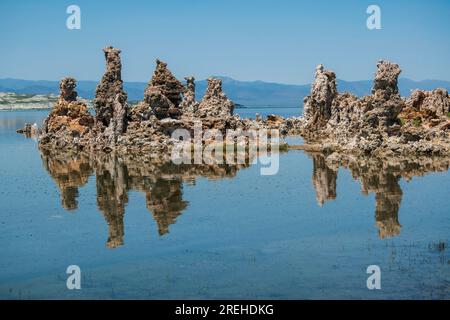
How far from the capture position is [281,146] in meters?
73.2

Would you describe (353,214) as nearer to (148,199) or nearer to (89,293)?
(148,199)

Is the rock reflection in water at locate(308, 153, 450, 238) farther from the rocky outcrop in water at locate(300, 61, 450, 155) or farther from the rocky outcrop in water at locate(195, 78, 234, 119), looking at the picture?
the rocky outcrop in water at locate(195, 78, 234, 119)

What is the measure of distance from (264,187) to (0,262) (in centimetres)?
2202

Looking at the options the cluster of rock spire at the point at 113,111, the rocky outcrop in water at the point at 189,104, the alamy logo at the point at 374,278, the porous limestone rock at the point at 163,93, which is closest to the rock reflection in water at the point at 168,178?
the cluster of rock spire at the point at 113,111

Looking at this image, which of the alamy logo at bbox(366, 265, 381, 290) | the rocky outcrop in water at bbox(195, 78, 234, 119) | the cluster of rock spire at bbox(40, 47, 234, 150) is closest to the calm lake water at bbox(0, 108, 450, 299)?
the alamy logo at bbox(366, 265, 381, 290)

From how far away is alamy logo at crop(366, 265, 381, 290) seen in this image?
23.4 meters

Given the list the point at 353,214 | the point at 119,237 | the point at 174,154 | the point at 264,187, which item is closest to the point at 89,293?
the point at 119,237

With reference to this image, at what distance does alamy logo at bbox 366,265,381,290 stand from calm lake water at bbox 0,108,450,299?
0.27 metres

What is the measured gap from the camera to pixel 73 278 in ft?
81.6

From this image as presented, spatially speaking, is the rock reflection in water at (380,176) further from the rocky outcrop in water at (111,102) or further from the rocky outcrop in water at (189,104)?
the rocky outcrop in water at (189,104)

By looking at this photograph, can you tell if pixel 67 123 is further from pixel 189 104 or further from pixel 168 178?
pixel 168 178

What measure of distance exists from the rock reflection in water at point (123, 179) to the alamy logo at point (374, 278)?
10.6m

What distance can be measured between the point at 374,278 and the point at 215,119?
5230 cm

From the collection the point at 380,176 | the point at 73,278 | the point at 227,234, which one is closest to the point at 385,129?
the point at 380,176
